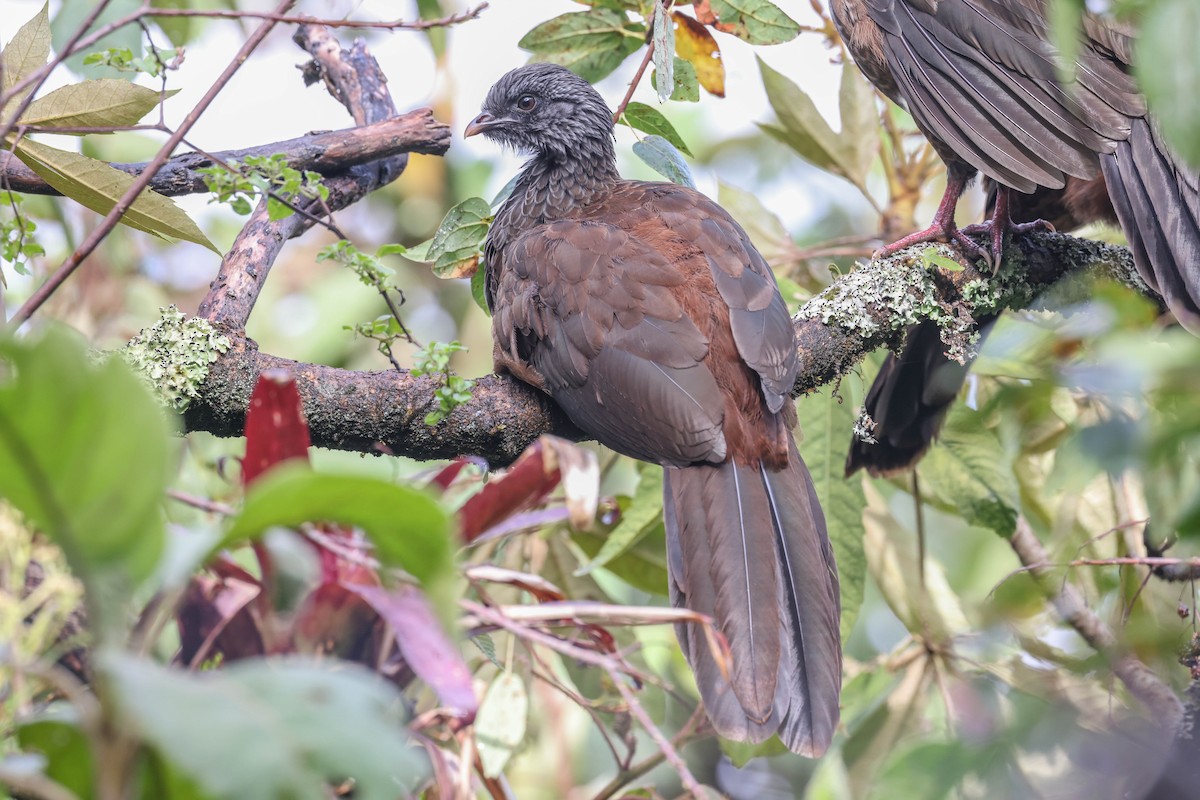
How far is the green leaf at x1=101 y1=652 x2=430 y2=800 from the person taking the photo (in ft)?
2.55

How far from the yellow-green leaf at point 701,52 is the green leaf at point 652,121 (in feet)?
0.62

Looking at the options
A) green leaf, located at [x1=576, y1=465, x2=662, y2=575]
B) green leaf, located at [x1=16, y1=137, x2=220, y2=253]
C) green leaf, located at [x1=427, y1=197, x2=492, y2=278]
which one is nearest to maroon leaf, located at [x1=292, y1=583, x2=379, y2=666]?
green leaf, located at [x1=16, y1=137, x2=220, y2=253]

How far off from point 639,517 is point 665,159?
3.15 feet

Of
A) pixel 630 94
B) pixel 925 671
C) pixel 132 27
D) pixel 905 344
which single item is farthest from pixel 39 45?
pixel 925 671

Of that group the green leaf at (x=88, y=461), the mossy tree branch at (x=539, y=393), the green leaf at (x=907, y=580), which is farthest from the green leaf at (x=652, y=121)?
the green leaf at (x=88, y=461)

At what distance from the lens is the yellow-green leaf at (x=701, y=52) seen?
3148mm

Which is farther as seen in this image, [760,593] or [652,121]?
[652,121]

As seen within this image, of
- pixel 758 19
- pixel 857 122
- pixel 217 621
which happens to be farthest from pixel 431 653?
pixel 857 122

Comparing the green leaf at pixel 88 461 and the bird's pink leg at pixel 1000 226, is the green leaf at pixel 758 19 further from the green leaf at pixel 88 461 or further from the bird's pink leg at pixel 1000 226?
the green leaf at pixel 88 461

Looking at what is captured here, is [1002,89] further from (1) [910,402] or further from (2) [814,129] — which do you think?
(1) [910,402]

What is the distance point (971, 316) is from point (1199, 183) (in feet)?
2.14

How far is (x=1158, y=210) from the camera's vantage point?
2.86 m

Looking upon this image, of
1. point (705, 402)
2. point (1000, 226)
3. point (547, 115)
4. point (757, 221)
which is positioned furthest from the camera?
point (757, 221)

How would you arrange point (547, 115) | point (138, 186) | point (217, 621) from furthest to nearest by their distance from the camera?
point (547, 115) → point (138, 186) → point (217, 621)
